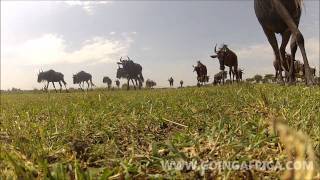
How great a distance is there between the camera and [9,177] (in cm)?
194

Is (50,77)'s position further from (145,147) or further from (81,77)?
(145,147)

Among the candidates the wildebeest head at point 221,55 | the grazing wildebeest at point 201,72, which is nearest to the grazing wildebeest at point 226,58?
the wildebeest head at point 221,55

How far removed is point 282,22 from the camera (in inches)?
348

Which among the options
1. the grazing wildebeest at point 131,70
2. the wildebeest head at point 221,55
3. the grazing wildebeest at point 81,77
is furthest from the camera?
the grazing wildebeest at point 81,77

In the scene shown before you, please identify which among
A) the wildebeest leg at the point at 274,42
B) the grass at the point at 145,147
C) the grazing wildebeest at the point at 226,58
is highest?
the grazing wildebeest at the point at 226,58

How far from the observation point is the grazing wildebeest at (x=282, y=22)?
7.41 meters

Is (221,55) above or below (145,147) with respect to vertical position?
above

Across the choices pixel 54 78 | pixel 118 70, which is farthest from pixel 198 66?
pixel 54 78

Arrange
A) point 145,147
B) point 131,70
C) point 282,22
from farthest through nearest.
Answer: point 131,70, point 282,22, point 145,147

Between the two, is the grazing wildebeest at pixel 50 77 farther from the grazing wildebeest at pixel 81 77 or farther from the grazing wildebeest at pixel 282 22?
the grazing wildebeest at pixel 282 22

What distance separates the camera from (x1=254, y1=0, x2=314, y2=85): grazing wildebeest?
7.41 meters

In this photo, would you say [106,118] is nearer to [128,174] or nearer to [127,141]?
[127,141]

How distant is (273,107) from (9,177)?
8.11ft

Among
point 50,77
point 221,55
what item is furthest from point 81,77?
point 221,55
